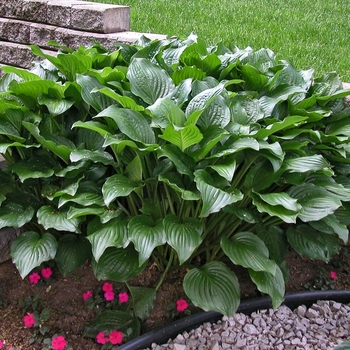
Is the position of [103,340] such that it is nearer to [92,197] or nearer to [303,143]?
[92,197]

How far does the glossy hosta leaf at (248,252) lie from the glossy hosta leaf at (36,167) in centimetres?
80

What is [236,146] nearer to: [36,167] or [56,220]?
[56,220]

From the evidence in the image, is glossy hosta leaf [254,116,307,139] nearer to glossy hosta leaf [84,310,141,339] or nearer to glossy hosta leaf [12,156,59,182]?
glossy hosta leaf [12,156,59,182]

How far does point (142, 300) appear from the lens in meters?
2.15

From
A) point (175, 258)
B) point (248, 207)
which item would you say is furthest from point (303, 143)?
point (175, 258)

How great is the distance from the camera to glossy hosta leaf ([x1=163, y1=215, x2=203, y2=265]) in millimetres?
1839

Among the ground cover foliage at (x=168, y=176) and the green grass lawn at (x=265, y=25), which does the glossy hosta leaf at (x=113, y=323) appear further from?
the green grass lawn at (x=265, y=25)

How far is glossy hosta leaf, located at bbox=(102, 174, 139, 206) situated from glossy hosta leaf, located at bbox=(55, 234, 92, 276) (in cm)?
39

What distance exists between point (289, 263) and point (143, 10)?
3.60m

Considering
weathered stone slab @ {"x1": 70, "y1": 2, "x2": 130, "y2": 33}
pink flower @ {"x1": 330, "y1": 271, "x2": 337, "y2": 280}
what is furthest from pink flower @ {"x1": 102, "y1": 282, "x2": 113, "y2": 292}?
weathered stone slab @ {"x1": 70, "y1": 2, "x2": 130, "y2": 33}

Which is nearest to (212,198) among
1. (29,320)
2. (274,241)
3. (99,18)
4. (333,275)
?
(274,241)

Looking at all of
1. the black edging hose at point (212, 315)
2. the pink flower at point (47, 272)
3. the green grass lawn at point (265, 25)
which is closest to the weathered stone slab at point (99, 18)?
the green grass lawn at point (265, 25)

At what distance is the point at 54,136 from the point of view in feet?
7.08

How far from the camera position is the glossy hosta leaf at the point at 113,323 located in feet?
7.06
